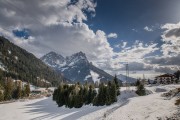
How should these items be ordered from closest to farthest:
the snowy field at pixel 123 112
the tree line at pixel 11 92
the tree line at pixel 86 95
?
the snowy field at pixel 123 112
the tree line at pixel 86 95
the tree line at pixel 11 92

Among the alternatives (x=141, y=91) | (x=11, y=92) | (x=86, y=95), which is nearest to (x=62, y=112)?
(x=86, y=95)

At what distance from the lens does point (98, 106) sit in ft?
273

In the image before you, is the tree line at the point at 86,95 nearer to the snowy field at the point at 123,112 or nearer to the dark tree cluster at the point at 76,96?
the dark tree cluster at the point at 76,96

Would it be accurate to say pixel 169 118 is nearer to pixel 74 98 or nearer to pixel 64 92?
pixel 74 98

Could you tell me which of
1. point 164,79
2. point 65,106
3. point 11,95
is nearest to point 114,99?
point 65,106

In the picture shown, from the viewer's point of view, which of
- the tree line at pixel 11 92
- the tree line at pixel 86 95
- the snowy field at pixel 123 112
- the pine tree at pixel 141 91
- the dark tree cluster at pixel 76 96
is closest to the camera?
the snowy field at pixel 123 112

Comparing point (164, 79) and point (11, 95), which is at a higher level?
point (164, 79)

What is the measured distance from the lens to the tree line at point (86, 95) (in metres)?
84.1

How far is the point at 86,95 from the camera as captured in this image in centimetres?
9162

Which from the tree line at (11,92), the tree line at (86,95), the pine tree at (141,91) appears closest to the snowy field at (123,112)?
the pine tree at (141,91)

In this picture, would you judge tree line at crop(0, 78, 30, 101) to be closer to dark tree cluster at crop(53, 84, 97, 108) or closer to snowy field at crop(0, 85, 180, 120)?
dark tree cluster at crop(53, 84, 97, 108)

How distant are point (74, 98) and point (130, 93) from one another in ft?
88.0

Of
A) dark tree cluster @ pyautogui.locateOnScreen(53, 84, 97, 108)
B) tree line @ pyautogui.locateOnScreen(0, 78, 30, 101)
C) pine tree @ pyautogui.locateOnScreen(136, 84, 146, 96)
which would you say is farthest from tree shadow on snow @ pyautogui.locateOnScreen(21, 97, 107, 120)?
tree line @ pyautogui.locateOnScreen(0, 78, 30, 101)

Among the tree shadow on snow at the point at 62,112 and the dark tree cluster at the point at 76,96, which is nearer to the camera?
the tree shadow on snow at the point at 62,112
